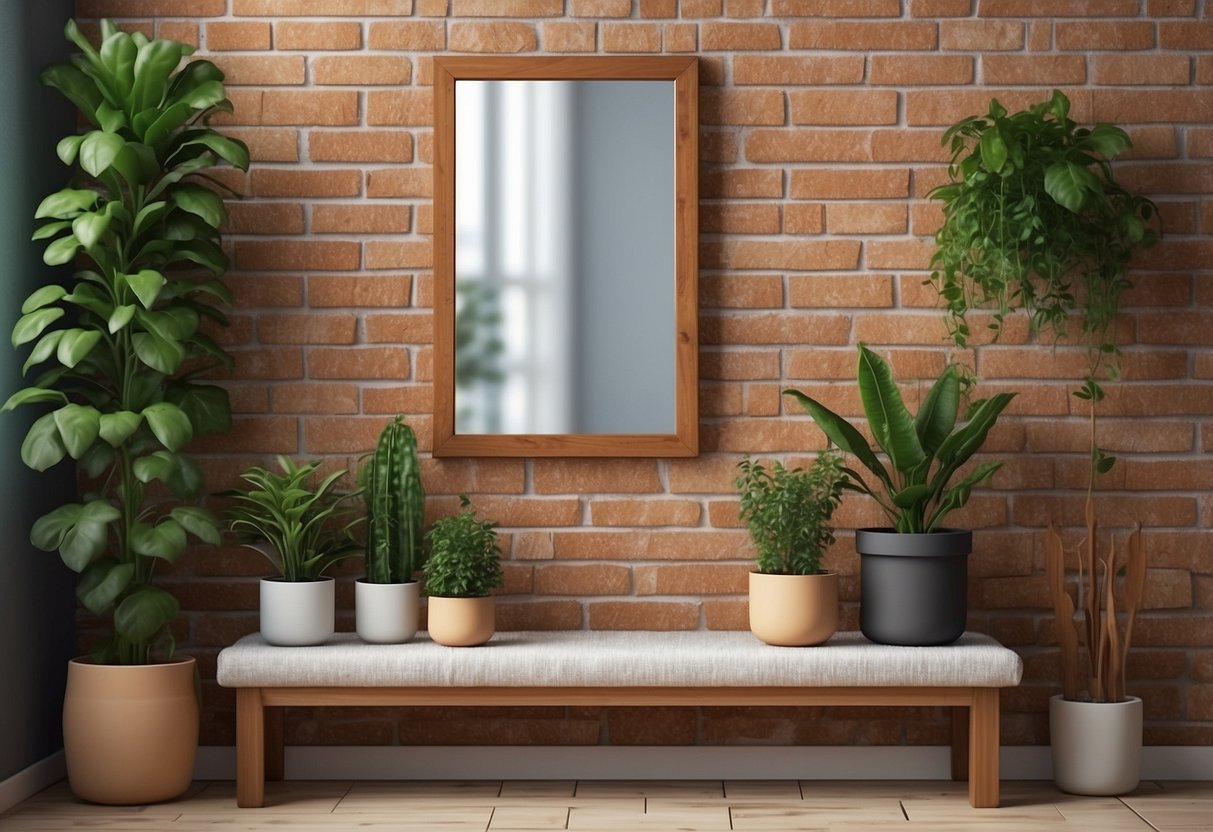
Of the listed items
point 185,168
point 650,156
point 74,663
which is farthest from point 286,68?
point 74,663

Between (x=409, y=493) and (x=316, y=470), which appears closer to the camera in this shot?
(x=409, y=493)

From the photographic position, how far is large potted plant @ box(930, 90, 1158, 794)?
9.36 ft

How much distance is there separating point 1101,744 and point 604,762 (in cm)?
119

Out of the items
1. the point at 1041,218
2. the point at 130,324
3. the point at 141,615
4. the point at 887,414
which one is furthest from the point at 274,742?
the point at 1041,218

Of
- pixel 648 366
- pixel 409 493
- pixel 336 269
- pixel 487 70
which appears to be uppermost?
pixel 487 70

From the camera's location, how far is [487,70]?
3.10m

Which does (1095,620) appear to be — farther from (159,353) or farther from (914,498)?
(159,353)

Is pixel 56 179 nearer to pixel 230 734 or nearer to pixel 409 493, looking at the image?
pixel 409 493

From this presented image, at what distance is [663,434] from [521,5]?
1150 millimetres

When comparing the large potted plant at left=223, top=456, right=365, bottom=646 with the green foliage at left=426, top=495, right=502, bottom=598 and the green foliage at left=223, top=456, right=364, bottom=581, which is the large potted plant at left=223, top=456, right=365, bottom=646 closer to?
the green foliage at left=223, top=456, right=364, bottom=581

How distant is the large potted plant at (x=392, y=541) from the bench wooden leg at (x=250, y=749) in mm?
288

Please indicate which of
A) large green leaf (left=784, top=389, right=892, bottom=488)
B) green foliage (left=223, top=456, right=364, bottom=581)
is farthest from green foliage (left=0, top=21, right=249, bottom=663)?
large green leaf (left=784, top=389, right=892, bottom=488)

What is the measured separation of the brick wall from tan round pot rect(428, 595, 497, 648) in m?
0.28

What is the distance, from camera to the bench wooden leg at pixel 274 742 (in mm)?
3062
